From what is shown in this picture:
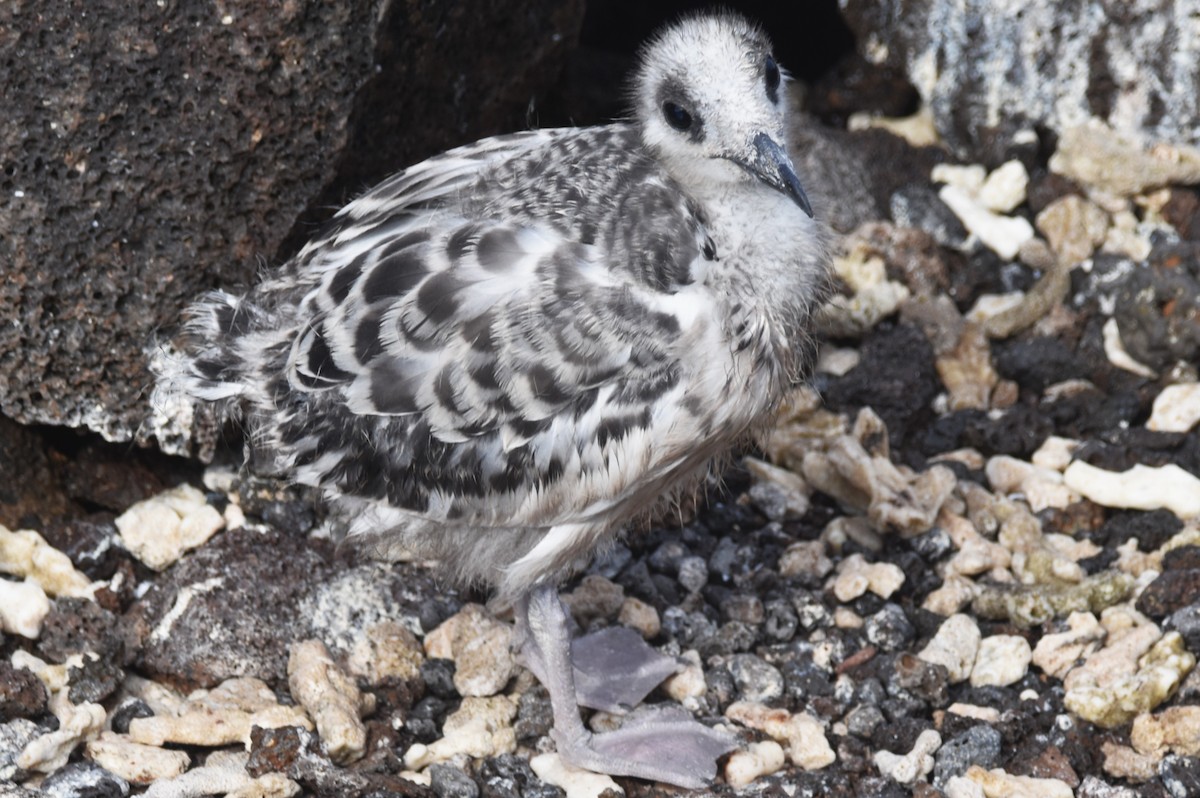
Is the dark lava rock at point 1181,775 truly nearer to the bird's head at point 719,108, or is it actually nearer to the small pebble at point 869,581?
the small pebble at point 869,581

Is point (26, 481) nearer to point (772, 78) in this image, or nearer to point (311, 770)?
point (311, 770)

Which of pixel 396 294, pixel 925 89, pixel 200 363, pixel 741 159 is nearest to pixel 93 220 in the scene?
pixel 200 363

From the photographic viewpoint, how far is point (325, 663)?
13.7 feet

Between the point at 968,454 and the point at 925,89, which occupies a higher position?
the point at 925,89

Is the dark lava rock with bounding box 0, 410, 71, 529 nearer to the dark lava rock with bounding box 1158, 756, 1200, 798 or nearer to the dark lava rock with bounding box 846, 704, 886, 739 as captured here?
the dark lava rock with bounding box 846, 704, 886, 739

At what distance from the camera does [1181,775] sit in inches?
151

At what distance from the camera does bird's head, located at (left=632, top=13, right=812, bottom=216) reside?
3637 mm

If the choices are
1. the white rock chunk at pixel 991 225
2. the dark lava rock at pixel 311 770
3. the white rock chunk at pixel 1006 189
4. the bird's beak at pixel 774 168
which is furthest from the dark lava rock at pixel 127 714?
the white rock chunk at pixel 1006 189

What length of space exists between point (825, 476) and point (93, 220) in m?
2.43

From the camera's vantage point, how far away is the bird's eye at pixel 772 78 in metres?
3.78

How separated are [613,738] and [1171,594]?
5.46 feet

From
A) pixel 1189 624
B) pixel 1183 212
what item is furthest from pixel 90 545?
pixel 1183 212

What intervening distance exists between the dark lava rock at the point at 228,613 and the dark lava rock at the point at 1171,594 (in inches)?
95.6

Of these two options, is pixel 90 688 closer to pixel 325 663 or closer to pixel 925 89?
pixel 325 663
